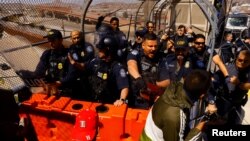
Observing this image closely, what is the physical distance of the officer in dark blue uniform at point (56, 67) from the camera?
4.13 meters

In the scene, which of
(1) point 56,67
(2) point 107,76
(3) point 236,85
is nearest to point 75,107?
(2) point 107,76

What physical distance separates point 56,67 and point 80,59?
1030 millimetres

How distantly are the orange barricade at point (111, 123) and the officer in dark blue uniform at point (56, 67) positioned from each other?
129 centimetres

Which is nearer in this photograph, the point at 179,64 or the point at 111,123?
the point at 111,123

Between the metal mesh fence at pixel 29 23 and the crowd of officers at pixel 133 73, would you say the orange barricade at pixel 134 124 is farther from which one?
the metal mesh fence at pixel 29 23

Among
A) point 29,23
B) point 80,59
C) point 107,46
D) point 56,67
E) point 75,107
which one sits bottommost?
point 75,107

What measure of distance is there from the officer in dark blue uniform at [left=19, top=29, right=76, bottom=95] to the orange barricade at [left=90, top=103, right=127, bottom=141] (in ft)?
4.24

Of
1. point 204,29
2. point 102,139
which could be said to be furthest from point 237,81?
point 204,29

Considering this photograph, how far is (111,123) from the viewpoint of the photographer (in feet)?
9.60

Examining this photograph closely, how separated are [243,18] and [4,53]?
52.8 feet

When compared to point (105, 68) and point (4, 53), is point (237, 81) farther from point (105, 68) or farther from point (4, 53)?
point (4, 53)

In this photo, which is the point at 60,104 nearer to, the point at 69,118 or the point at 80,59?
the point at 69,118

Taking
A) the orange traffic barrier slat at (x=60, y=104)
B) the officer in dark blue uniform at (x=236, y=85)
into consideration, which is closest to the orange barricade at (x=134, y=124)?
the orange traffic barrier slat at (x=60, y=104)

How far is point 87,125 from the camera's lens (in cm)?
229
